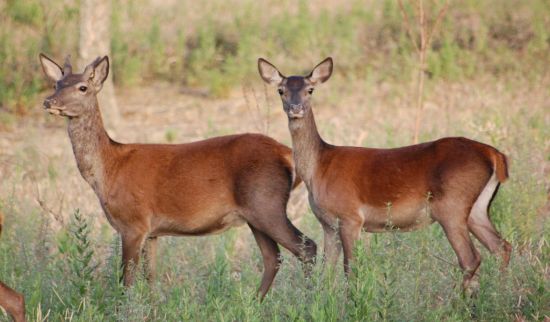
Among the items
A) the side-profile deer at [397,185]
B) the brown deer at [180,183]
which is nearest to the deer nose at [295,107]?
the side-profile deer at [397,185]

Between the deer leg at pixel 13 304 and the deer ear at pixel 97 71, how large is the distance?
6.41 ft

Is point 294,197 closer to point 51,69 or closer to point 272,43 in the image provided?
point 51,69

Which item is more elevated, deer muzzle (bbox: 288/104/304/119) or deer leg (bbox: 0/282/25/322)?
deer muzzle (bbox: 288/104/304/119)

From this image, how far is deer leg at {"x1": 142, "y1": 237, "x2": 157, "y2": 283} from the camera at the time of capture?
8.05 metres

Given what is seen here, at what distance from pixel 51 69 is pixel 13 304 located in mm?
2322

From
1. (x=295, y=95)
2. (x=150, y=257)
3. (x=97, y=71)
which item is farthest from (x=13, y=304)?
(x=295, y=95)

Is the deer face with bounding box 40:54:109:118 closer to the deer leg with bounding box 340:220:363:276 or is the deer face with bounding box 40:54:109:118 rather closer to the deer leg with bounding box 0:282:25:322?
the deer leg with bounding box 0:282:25:322

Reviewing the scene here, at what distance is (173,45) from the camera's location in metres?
16.3

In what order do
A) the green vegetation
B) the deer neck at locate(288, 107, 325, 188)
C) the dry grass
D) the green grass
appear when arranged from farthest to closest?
the green vegetation → the deer neck at locate(288, 107, 325, 188) → the dry grass → the green grass

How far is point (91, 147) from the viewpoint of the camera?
8102 mm

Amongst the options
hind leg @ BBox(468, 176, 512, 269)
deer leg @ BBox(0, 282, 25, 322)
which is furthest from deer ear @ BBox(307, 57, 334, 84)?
deer leg @ BBox(0, 282, 25, 322)

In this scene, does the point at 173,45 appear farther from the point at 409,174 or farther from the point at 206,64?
the point at 409,174

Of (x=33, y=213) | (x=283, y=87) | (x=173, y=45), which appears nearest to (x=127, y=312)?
(x=283, y=87)

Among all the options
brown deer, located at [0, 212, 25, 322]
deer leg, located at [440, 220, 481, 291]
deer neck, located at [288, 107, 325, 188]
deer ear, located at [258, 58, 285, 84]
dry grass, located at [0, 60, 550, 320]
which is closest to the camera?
brown deer, located at [0, 212, 25, 322]
